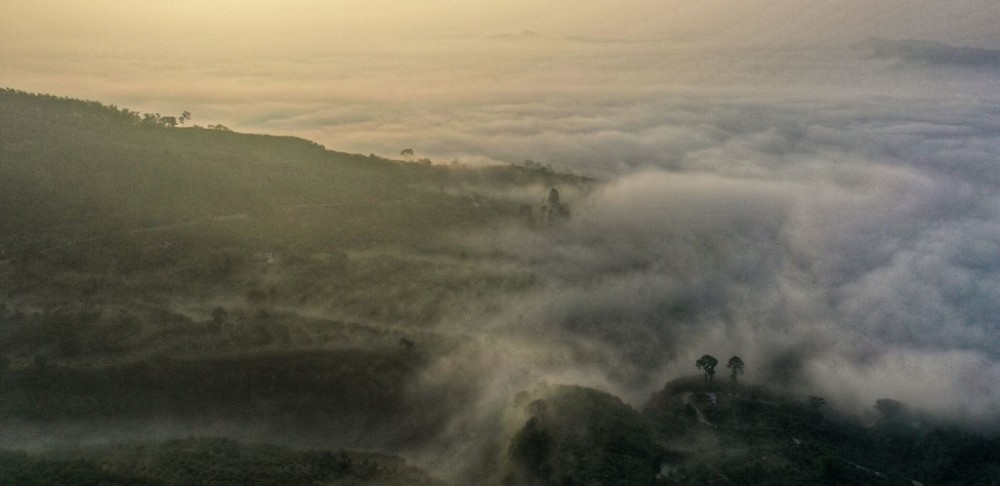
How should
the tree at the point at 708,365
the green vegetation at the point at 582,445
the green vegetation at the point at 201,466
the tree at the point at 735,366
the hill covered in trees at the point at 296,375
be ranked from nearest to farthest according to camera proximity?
the green vegetation at the point at 201,466, the green vegetation at the point at 582,445, the hill covered in trees at the point at 296,375, the tree at the point at 708,365, the tree at the point at 735,366

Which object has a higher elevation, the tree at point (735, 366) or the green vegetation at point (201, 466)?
the green vegetation at point (201, 466)

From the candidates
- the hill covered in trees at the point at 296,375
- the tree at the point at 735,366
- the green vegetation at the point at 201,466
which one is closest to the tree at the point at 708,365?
the hill covered in trees at the point at 296,375

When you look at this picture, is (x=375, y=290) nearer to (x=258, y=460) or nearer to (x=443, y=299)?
(x=443, y=299)

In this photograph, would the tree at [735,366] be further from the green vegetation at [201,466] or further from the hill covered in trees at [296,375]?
the green vegetation at [201,466]

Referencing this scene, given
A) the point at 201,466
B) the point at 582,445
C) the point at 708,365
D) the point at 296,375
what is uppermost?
the point at 296,375

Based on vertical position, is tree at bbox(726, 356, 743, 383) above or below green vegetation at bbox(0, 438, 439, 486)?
below

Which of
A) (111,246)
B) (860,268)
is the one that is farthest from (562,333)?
(860,268)

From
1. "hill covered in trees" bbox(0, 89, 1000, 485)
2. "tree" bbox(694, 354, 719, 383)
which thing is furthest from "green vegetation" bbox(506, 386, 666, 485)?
"tree" bbox(694, 354, 719, 383)

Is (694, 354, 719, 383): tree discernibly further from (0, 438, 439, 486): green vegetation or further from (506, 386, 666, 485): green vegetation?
(0, 438, 439, 486): green vegetation

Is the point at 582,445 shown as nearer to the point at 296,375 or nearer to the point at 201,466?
the point at 296,375

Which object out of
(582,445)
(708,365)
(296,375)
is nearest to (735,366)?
(708,365)

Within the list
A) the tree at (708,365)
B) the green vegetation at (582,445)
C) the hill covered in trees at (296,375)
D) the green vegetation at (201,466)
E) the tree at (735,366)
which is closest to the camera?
the green vegetation at (201,466)
